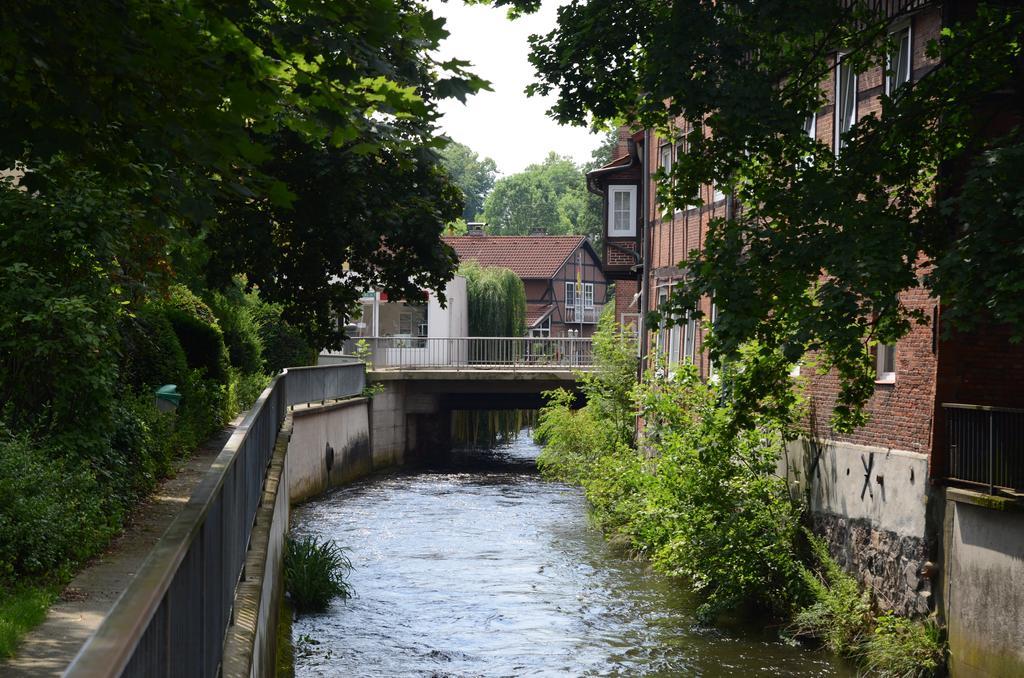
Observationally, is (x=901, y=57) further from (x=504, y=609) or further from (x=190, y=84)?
(x=190, y=84)

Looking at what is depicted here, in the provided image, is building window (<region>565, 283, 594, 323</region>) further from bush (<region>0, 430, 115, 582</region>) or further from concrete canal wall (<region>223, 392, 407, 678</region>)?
bush (<region>0, 430, 115, 582</region>)

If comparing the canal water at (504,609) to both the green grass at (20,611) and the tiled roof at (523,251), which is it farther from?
the tiled roof at (523,251)

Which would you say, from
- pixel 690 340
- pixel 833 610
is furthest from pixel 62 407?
pixel 690 340

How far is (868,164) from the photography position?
494 inches

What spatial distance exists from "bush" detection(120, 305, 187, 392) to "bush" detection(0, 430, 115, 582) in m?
5.49

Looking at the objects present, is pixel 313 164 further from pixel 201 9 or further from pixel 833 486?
pixel 201 9

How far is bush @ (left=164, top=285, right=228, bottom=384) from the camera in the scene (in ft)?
73.5

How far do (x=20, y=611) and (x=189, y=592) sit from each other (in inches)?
184

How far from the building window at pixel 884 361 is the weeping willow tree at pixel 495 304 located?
41616 mm

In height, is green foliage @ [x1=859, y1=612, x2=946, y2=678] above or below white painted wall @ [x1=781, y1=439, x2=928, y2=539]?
below

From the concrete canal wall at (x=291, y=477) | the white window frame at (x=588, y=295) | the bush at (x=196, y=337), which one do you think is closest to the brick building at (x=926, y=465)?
the concrete canal wall at (x=291, y=477)

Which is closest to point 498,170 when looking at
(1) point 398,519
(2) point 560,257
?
(2) point 560,257

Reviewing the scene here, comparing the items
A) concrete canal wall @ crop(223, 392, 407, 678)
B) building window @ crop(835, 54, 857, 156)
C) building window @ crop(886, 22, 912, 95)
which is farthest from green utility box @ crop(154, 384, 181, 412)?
building window @ crop(886, 22, 912, 95)

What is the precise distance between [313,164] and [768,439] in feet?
24.4
